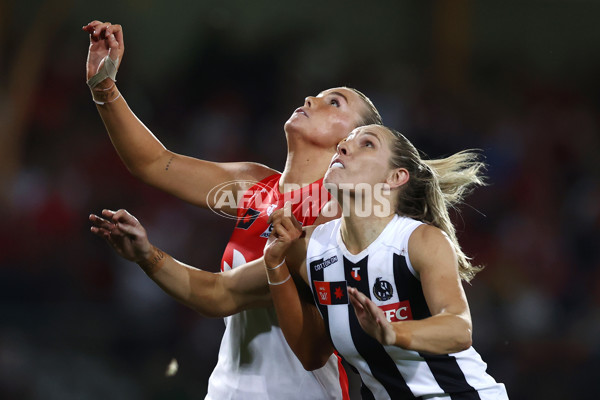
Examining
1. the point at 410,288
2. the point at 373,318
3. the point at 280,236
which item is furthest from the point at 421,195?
the point at 373,318

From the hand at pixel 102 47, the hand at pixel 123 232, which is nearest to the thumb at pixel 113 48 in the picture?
the hand at pixel 102 47

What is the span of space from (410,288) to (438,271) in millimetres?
167

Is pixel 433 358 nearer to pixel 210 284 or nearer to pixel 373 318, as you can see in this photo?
pixel 373 318

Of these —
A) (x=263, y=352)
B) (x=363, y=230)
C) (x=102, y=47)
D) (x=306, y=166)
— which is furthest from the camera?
(x=102, y=47)

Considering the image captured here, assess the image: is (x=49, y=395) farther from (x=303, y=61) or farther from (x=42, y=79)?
(x=303, y=61)

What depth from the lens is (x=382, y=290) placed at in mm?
A: 2432

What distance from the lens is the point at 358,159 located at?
2.60m

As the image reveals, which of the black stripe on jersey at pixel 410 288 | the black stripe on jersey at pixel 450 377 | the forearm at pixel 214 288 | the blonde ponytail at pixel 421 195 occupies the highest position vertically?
the blonde ponytail at pixel 421 195

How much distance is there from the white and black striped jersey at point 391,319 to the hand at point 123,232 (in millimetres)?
646

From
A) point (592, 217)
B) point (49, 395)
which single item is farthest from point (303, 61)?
point (49, 395)

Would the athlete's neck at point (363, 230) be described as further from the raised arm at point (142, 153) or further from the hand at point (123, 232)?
the raised arm at point (142, 153)

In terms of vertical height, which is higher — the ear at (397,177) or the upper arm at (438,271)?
the ear at (397,177)

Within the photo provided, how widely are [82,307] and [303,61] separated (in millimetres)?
3551

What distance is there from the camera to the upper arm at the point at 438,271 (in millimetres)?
2215
